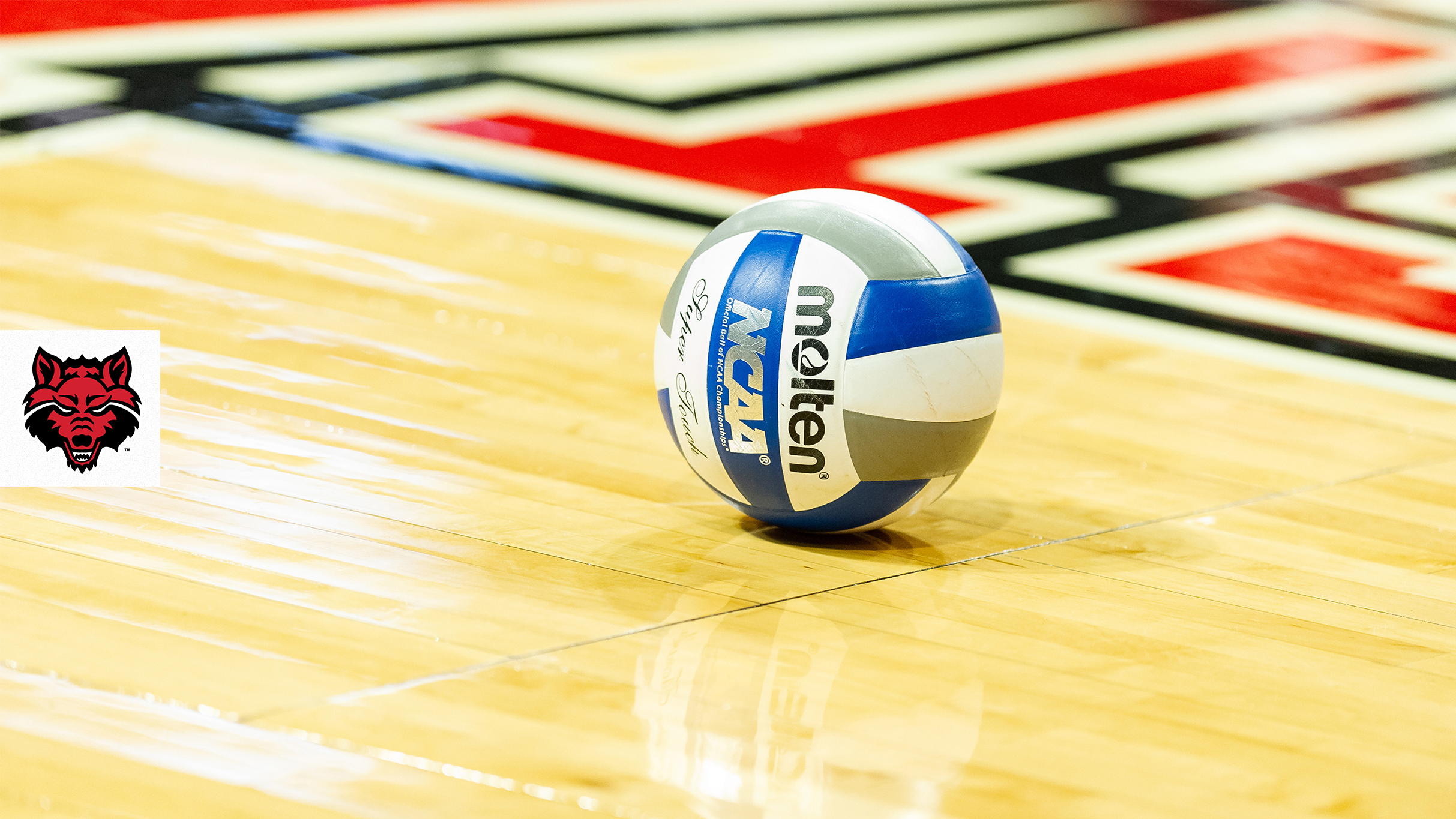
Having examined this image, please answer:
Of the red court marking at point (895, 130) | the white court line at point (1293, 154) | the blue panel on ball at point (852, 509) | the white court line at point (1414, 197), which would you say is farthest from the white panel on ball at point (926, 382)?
the white court line at point (1414, 197)

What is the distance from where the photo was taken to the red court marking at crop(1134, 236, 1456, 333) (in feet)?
16.2

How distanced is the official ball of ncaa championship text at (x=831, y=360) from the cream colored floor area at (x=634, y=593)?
0.16 metres

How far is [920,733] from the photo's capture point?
103 inches

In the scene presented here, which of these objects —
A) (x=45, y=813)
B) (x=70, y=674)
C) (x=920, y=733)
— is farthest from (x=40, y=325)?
(x=920, y=733)

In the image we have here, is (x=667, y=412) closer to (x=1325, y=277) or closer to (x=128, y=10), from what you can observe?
(x=1325, y=277)

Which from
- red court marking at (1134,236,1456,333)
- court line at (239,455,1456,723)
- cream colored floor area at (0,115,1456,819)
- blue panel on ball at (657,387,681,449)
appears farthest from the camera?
red court marking at (1134,236,1456,333)

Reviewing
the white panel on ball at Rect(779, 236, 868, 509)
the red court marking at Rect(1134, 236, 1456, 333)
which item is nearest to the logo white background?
the white panel on ball at Rect(779, 236, 868, 509)

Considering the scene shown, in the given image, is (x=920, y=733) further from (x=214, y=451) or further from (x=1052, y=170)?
(x=1052, y=170)

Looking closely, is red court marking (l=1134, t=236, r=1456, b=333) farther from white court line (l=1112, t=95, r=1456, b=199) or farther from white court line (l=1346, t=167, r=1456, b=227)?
white court line (l=1112, t=95, r=1456, b=199)

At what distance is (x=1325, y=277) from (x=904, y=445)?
8.21 ft

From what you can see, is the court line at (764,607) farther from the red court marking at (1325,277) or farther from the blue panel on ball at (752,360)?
the red court marking at (1325,277)

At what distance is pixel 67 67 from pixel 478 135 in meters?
1.45

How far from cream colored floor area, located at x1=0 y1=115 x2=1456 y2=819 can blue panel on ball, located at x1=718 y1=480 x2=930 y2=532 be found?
57 mm

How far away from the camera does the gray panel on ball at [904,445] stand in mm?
3064
